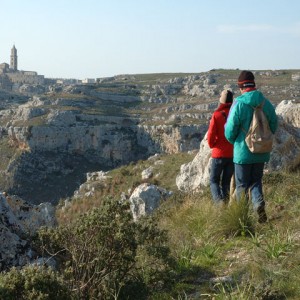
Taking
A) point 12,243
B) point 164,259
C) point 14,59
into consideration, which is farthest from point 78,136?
point 14,59

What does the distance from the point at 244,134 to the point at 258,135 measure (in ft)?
0.50

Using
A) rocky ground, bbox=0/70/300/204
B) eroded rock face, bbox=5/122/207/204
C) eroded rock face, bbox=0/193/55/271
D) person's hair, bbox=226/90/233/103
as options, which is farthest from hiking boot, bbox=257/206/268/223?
eroded rock face, bbox=5/122/207/204

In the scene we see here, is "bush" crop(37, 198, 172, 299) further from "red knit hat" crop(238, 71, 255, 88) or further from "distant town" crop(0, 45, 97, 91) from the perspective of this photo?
"distant town" crop(0, 45, 97, 91)

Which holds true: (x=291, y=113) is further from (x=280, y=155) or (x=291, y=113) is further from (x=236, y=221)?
(x=236, y=221)

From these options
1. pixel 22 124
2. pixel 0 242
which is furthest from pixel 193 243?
pixel 22 124

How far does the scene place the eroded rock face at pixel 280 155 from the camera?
9164 millimetres

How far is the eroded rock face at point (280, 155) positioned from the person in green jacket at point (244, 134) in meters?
3.09

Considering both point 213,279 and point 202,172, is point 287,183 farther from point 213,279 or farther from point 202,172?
point 202,172

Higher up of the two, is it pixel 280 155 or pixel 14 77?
pixel 14 77

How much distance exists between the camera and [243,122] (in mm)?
4809

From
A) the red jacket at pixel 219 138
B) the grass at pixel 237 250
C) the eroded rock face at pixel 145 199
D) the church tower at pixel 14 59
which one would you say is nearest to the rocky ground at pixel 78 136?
the eroded rock face at pixel 145 199

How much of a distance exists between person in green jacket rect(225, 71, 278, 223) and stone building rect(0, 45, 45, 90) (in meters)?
109

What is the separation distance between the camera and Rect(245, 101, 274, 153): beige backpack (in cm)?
474

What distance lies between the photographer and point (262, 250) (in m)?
3.83
